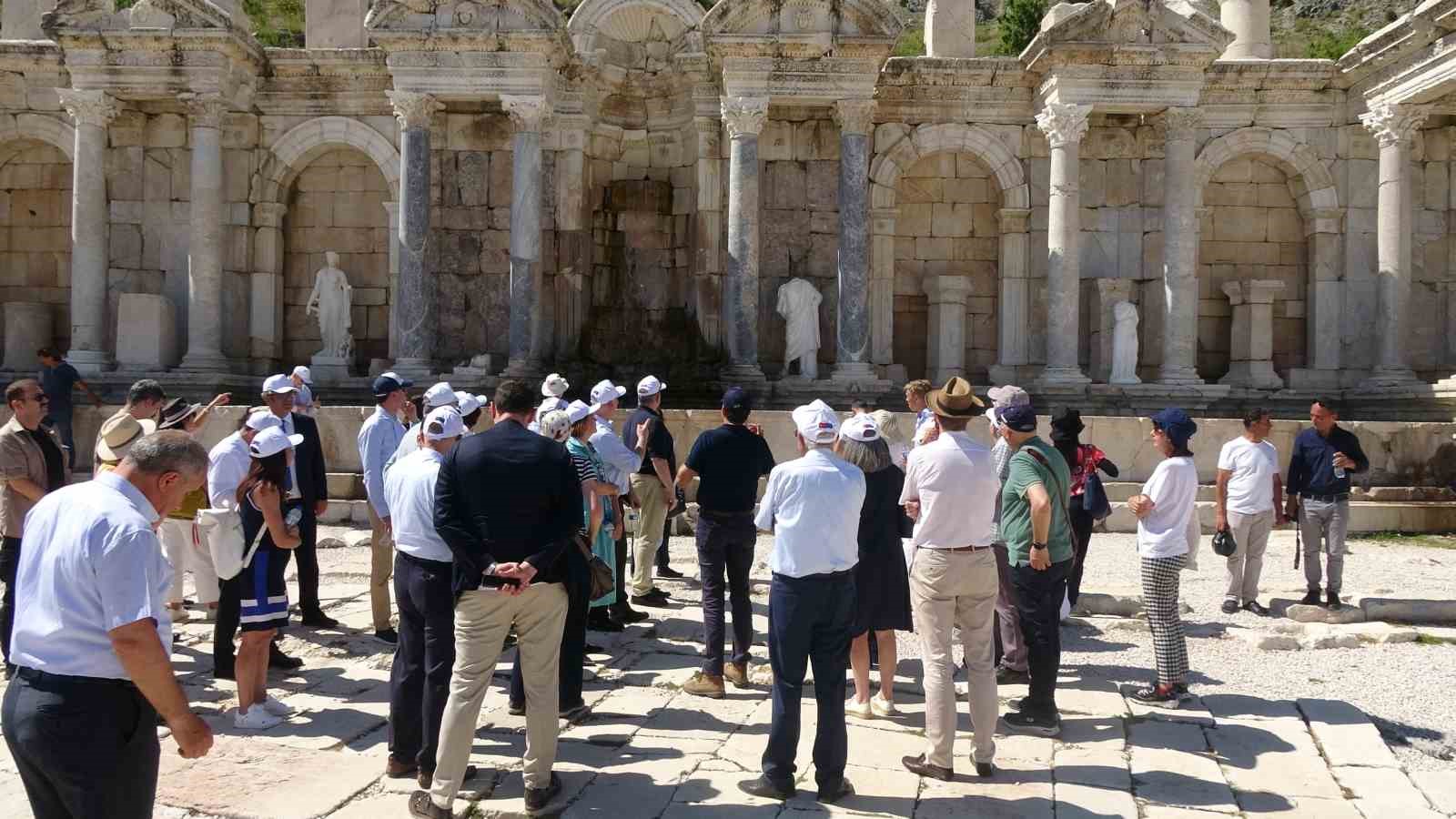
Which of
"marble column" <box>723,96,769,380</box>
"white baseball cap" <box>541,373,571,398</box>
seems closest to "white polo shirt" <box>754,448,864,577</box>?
"white baseball cap" <box>541,373,571,398</box>

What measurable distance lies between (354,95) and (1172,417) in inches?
613

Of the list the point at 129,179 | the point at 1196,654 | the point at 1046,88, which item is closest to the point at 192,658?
the point at 1196,654

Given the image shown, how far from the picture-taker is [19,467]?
6715 mm

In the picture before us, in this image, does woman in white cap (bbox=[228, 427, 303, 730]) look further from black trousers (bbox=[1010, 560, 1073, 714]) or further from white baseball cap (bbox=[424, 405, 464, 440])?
black trousers (bbox=[1010, 560, 1073, 714])

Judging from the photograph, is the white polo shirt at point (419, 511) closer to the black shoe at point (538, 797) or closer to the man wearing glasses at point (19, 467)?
the black shoe at point (538, 797)

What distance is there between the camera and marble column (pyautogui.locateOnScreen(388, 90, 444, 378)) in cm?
1712

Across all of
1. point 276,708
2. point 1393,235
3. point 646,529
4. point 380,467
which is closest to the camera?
point 276,708

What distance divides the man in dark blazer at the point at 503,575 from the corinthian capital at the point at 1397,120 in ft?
56.6

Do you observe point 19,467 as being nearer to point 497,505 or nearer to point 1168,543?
point 497,505

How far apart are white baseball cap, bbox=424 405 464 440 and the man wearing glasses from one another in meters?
2.83

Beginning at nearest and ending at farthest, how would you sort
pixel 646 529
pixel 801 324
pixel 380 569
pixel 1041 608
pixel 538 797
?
pixel 538 797, pixel 1041 608, pixel 380 569, pixel 646 529, pixel 801 324

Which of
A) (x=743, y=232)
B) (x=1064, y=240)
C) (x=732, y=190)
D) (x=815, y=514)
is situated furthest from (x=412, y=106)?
(x=815, y=514)

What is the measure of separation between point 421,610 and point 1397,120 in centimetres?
1777

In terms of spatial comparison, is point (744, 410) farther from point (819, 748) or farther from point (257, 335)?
point (257, 335)
